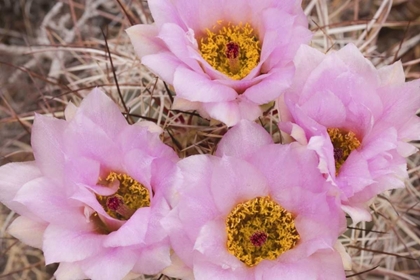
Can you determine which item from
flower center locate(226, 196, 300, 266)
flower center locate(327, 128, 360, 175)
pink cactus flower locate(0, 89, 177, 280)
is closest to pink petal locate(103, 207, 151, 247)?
pink cactus flower locate(0, 89, 177, 280)

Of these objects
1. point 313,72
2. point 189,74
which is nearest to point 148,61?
point 189,74

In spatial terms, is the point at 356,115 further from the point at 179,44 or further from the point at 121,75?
the point at 121,75

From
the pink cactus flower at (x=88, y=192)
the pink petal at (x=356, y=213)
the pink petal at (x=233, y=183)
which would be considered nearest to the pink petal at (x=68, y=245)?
the pink cactus flower at (x=88, y=192)

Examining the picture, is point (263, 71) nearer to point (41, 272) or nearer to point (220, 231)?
point (220, 231)

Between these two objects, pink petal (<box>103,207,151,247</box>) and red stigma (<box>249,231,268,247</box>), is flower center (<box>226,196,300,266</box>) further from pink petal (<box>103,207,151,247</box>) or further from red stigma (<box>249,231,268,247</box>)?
pink petal (<box>103,207,151,247</box>)

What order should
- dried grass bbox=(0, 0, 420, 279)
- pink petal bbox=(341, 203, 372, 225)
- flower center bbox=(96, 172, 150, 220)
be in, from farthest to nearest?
dried grass bbox=(0, 0, 420, 279), flower center bbox=(96, 172, 150, 220), pink petal bbox=(341, 203, 372, 225)

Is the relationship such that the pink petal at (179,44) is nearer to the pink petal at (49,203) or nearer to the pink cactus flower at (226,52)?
the pink cactus flower at (226,52)

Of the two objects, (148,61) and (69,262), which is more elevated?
(148,61)

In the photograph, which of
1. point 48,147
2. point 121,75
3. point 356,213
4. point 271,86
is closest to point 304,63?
point 271,86
